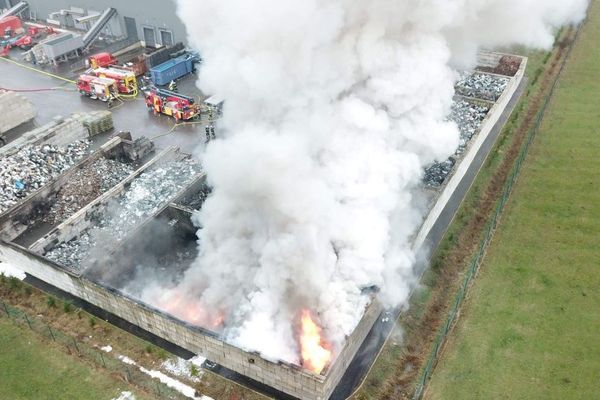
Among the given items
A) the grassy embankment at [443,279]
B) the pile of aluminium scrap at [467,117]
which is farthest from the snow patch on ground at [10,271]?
the pile of aluminium scrap at [467,117]

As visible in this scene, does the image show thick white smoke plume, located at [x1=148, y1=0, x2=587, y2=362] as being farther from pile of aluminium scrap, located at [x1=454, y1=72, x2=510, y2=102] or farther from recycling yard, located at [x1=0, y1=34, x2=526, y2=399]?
pile of aluminium scrap, located at [x1=454, y1=72, x2=510, y2=102]

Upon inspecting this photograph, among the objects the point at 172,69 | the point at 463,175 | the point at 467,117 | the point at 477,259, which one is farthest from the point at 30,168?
the point at 467,117

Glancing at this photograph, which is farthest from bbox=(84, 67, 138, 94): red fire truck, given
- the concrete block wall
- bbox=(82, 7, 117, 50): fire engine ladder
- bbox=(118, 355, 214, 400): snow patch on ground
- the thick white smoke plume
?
bbox=(118, 355, 214, 400): snow patch on ground

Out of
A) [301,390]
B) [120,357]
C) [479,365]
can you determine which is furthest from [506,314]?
[120,357]

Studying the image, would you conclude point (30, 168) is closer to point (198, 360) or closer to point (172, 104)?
point (172, 104)

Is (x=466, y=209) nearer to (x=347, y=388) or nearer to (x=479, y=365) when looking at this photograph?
(x=479, y=365)

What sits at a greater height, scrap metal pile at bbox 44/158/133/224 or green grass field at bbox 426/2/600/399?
scrap metal pile at bbox 44/158/133/224

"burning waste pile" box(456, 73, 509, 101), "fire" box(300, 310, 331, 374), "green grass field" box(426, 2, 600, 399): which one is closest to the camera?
"fire" box(300, 310, 331, 374)

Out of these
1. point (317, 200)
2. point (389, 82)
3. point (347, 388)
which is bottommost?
point (347, 388)
